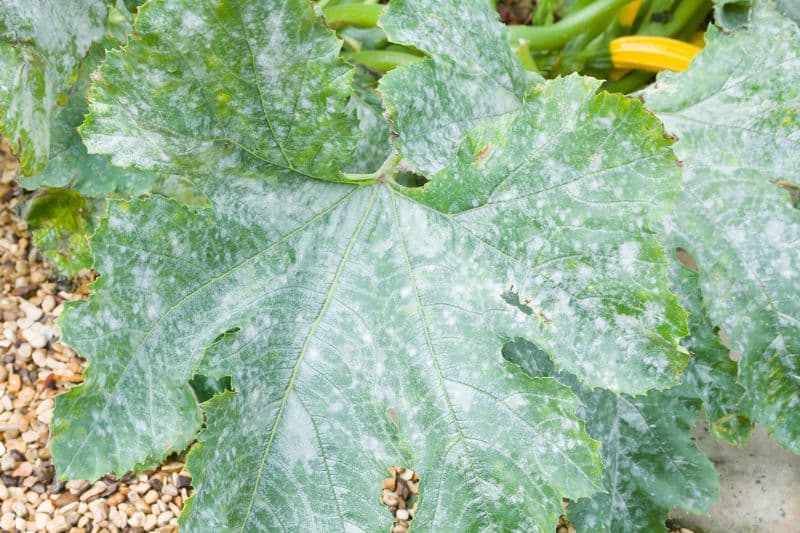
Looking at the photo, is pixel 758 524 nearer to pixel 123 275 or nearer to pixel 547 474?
pixel 547 474

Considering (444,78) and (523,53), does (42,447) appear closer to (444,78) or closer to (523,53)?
(444,78)

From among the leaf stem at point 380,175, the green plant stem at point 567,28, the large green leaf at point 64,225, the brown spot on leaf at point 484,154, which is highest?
the green plant stem at point 567,28

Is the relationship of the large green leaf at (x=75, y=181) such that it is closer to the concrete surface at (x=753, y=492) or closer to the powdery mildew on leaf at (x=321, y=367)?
the powdery mildew on leaf at (x=321, y=367)

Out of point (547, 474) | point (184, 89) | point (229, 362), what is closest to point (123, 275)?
point (229, 362)

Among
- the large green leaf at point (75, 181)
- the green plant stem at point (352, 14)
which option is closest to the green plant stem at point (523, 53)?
the green plant stem at point (352, 14)

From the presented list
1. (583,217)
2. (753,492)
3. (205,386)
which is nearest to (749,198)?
(583,217)

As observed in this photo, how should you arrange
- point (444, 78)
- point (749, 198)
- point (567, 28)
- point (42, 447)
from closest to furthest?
point (444, 78), point (749, 198), point (42, 447), point (567, 28)

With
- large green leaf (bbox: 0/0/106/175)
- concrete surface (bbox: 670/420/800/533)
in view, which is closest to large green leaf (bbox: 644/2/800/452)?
concrete surface (bbox: 670/420/800/533)

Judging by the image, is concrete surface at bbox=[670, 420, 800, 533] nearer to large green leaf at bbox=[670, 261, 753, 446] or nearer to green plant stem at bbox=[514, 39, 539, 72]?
large green leaf at bbox=[670, 261, 753, 446]
